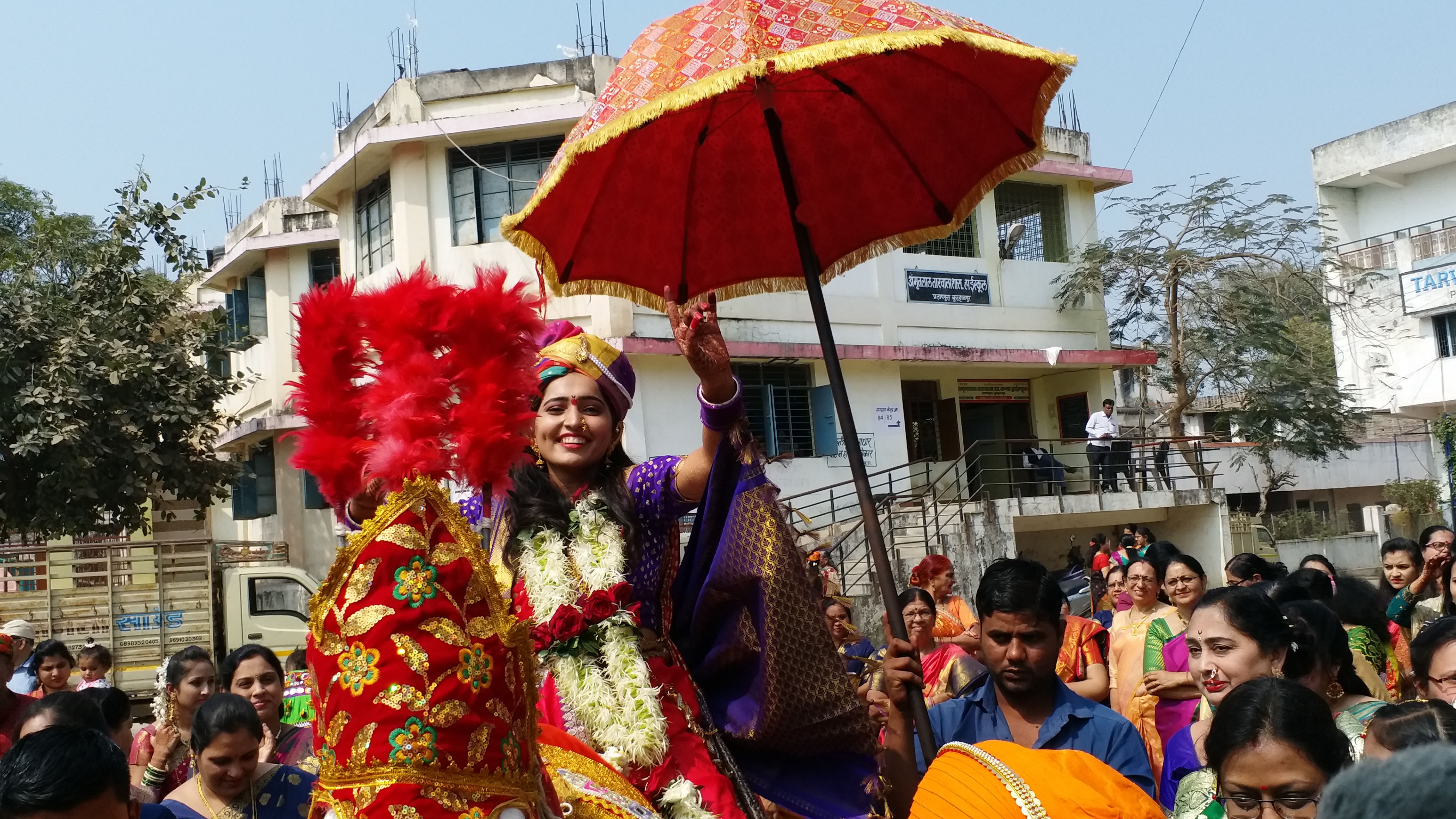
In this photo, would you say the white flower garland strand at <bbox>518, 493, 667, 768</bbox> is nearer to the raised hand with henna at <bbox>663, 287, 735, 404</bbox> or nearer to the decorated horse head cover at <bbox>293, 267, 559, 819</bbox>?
the raised hand with henna at <bbox>663, 287, 735, 404</bbox>

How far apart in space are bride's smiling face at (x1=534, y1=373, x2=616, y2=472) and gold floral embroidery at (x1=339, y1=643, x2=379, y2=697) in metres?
1.41

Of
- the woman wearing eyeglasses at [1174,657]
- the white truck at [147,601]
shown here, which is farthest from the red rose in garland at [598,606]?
the white truck at [147,601]

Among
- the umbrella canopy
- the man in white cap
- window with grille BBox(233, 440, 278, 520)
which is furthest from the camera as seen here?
window with grille BBox(233, 440, 278, 520)

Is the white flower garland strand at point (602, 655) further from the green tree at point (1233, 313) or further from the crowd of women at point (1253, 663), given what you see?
the green tree at point (1233, 313)

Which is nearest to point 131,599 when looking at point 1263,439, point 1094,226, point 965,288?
point 965,288

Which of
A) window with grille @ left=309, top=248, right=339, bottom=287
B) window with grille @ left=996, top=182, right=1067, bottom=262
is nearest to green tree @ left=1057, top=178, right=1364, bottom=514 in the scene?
window with grille @ left=996, top=182, right=1067, bottom=262

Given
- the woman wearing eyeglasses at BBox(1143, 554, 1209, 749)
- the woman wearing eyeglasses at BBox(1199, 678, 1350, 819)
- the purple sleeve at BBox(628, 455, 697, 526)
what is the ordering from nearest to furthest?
1. the woman wearing eyeglasses at BBox(1199, 678, 1350, 819)
2. the purple sleeve at BBox(628, 455, 697, 526)
3. the woman wearing eyeglasses at BBox(1143, 554, 1209, 749)

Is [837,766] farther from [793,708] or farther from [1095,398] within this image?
[1095,398]

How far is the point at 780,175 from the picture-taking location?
4.34 metres

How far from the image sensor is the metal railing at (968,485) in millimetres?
18109

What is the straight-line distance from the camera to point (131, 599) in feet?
50.9

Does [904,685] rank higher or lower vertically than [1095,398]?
lower

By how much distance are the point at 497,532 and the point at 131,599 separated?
13561 millimetres

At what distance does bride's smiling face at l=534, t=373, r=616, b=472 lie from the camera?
12.0 feet
